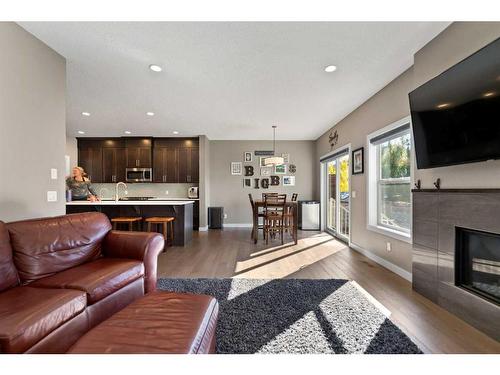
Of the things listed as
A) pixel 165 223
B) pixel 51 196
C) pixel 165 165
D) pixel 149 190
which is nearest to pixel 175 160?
pixel 165 165

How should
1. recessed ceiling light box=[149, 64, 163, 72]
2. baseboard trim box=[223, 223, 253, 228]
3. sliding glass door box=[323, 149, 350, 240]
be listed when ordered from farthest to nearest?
baseboard trim box=[223, 223, 253, 228] → sliding glass door box=[323, 149, 350, 240] → recessed ceiling light box=[149, 64, 163, 72]

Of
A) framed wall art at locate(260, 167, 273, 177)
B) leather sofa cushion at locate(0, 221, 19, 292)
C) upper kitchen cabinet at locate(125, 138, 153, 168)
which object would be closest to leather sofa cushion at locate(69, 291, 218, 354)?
leather sofa cushion at locate(0, 221, 19, 292)

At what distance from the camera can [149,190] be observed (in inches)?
261

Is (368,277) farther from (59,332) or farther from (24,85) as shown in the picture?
(24,85)

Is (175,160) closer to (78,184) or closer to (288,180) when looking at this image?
(78,184)

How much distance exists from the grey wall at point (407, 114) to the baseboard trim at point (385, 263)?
51 mm

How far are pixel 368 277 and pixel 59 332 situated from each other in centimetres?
298

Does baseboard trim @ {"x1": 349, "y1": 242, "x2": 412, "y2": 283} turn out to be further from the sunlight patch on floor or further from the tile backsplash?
the tile backsplash

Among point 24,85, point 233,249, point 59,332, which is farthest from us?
point 233,249

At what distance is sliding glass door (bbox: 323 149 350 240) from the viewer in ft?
15.6

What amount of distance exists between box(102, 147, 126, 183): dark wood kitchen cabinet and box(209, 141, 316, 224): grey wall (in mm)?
2550

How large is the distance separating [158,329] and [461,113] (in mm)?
2589
